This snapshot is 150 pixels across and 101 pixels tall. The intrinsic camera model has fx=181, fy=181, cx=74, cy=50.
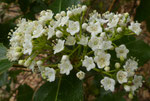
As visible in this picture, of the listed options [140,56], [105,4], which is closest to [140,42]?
[140,56]

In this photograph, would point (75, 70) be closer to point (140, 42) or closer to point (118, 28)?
point (118, 28)

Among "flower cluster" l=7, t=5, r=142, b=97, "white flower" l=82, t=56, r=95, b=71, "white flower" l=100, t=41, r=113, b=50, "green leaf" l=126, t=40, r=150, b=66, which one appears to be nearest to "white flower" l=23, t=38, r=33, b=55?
"flower cluster" l=7, t=5, r=142, b=97

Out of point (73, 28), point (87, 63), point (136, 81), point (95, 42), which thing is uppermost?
point (73, 28)

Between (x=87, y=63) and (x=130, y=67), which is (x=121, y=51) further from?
(x=87, y=63)

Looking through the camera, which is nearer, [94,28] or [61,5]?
[94,28]

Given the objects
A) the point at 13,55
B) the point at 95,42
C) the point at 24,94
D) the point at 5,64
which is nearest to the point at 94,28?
the point at 95,42

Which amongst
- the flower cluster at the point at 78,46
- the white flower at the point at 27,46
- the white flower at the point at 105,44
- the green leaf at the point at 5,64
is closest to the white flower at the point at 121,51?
the flower cluster at the point at 78,46
